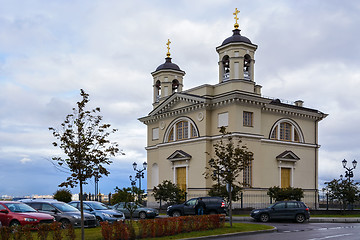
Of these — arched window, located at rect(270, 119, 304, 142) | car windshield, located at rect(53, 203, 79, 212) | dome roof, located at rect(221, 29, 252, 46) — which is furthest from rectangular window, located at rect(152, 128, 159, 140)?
car windshield, located at rect(53, 203, 79, 212)

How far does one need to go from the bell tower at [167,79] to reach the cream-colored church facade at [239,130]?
3.62 metres

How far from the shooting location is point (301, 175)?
4331 cm

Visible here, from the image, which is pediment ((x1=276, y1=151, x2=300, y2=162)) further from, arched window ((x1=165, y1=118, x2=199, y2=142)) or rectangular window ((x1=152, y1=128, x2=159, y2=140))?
rectangular window ((x1=152, y1=128, x2=159, y2=140))

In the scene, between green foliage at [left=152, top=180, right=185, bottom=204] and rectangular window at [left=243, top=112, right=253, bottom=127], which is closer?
green foliage at [left=152, top=180, right=185, bottom=204]

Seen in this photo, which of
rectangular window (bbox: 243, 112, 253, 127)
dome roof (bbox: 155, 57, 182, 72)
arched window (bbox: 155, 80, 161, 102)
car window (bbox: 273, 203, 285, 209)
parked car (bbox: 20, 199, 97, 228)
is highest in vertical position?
dome roof (bbox: 155, 57, 182, 72)

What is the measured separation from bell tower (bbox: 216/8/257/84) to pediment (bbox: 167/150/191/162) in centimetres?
765

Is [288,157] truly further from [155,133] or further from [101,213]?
[101,213]

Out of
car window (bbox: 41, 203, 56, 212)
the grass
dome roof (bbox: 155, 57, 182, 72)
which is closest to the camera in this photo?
the grass

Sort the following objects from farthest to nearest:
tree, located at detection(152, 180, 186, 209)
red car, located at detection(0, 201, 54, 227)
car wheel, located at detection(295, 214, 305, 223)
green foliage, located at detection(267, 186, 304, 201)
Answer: tree, located at detection(152, 180, 186, 209) < green foliage, located at detection(267, 186, 304, 201) < car wheel, located at detection(295, 214, 305, 223) < red car, located at detection(0, 201, 54, 227)

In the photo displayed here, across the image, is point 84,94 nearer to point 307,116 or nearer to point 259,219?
point 259,219

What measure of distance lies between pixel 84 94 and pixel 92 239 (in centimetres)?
545

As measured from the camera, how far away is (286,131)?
142ft

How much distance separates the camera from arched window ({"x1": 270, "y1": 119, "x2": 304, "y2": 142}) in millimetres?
42000

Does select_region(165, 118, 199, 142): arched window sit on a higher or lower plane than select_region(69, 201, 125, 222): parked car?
higher
